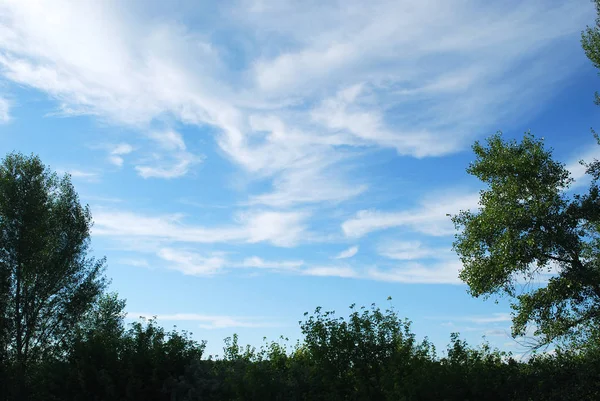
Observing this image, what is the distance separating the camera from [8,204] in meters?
32.3

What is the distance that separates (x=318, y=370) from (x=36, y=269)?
905 inches

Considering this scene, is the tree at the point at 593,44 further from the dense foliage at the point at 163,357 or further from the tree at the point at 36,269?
the tree at the point at 36,269

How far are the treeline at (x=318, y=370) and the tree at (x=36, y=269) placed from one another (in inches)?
295

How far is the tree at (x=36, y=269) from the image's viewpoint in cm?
3134

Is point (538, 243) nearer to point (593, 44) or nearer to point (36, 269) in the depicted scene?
point (593, 44)

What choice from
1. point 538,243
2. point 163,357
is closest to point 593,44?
point 538,243

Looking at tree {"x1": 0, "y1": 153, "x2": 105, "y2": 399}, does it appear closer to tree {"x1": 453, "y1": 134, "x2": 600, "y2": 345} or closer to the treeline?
the treeline

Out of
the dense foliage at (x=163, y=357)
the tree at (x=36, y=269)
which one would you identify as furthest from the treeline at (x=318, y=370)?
the tree at (x=36, y=269)

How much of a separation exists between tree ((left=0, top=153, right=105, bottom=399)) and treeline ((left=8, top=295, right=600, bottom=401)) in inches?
295

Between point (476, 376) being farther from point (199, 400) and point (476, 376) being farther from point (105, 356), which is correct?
point (105, 356)

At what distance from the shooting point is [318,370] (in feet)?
56.5

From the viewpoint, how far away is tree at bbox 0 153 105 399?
3134cm

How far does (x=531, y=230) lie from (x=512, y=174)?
11.7 feet

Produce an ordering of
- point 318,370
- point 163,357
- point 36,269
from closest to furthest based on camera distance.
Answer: point 318,370
point 163,357
point 36,269
